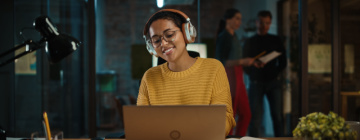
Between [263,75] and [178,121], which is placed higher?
[263,75]

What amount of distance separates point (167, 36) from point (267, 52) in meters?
2.11

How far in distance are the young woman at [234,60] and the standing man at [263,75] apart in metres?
0.07

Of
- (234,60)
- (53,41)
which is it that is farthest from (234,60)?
(53,41)

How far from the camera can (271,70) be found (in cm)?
364

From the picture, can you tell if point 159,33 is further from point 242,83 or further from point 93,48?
point 242,83

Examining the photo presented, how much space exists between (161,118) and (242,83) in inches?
100

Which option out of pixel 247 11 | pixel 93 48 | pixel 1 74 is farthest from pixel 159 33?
pixel 1 74

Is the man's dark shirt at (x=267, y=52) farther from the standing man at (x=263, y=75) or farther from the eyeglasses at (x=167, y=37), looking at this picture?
the eyeglasses at (x=167, y=37)

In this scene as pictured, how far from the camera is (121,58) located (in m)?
3.81

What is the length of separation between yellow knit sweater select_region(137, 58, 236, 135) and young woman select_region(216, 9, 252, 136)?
169 cm

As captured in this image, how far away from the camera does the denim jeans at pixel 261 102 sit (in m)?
3.66

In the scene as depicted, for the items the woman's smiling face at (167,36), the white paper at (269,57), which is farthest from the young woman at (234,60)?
the woman's smiling face at (167,36)

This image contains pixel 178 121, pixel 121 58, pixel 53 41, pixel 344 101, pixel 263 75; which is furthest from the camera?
pixel 121 58

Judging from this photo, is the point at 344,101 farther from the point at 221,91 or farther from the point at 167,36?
the point at 167,36
